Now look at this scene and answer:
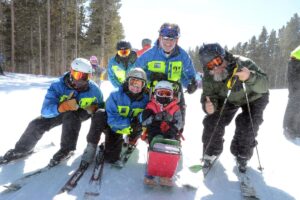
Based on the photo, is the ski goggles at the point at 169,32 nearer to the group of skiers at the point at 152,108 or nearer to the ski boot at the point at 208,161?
the group of skiers at the point at 152,108

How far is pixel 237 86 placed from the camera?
467 centimetres

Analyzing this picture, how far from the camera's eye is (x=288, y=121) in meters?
7.05

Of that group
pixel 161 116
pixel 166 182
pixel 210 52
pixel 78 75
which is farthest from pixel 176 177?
pixel 78 75

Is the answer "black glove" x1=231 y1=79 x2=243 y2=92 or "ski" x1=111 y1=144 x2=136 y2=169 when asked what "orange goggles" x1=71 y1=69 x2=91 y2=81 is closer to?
"ski" x1=111 y1=144 x2=136 y2=169

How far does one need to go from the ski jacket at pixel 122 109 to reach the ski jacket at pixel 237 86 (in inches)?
39.6

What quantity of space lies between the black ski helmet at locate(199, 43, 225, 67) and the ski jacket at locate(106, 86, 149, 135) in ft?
4.03

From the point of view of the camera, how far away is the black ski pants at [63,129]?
475 cm

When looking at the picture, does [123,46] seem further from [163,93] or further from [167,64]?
[163,93]

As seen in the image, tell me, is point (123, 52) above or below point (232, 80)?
above

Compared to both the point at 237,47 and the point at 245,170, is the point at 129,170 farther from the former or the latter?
the point at 237,47

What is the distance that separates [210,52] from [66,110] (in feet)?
7.55

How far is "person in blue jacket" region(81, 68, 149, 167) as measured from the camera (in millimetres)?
4695

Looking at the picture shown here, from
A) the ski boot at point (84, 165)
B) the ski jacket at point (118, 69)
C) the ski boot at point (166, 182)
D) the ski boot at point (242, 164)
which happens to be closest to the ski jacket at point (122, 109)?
the ski boot at point (84, 165)

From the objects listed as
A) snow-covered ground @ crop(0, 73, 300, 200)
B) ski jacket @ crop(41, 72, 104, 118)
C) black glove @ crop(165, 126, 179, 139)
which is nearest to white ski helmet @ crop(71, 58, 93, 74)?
ski jacket @ crop(41, 72, 104, 118)
